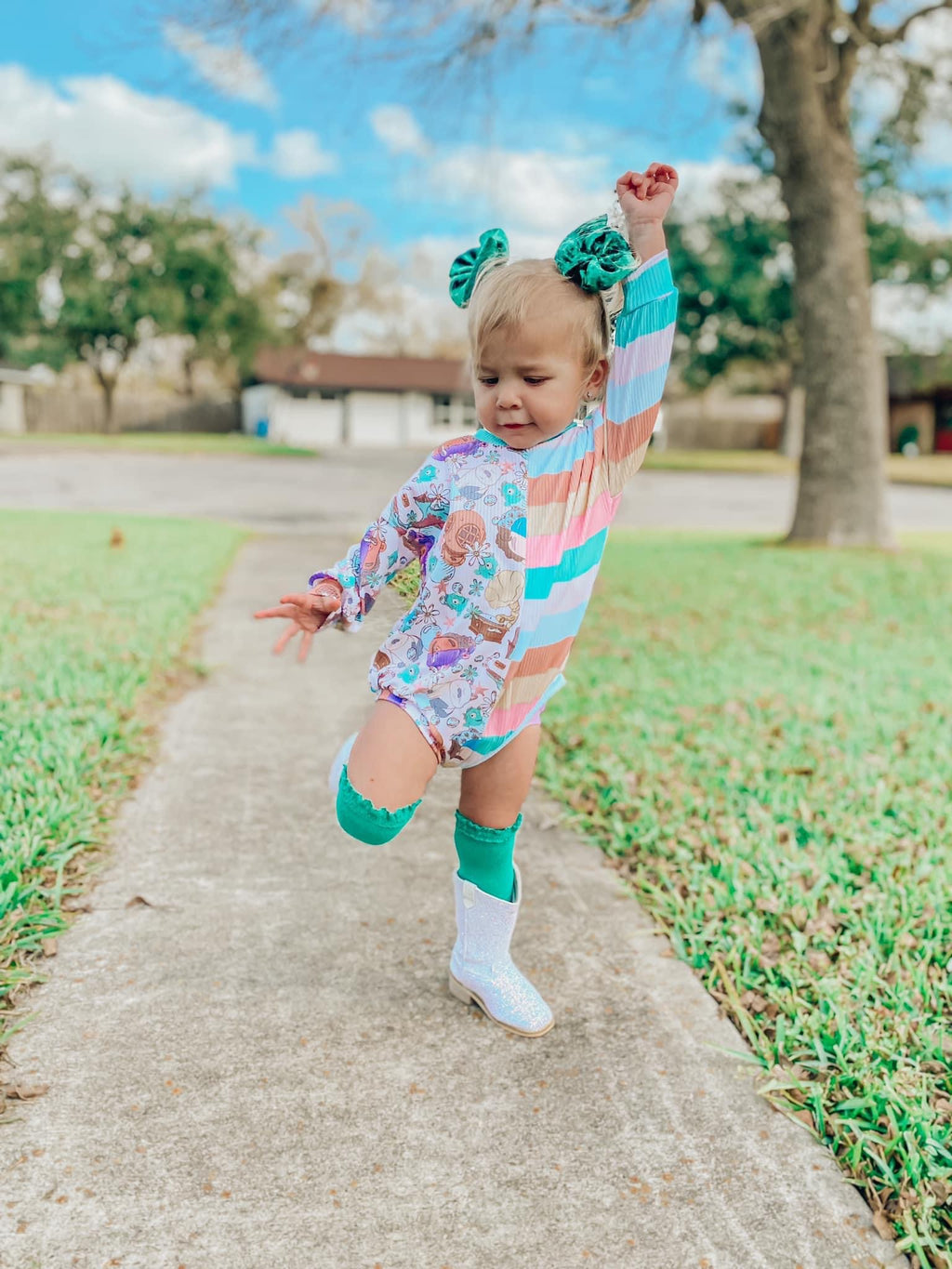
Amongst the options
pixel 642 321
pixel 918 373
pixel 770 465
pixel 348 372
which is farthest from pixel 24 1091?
pixel 348 372

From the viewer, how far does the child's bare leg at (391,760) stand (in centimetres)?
198

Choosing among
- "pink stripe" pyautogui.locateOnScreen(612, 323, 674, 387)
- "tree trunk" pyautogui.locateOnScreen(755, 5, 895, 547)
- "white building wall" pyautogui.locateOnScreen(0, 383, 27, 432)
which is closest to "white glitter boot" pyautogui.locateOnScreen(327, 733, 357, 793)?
"pink stripe" pyautogui.locateOnScreen(612, 323, 674, 387)

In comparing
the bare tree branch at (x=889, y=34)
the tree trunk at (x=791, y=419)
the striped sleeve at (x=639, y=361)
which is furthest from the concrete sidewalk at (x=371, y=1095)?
the tree trunk at (x=791, y=419)

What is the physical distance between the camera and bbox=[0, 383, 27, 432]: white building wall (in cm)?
4094

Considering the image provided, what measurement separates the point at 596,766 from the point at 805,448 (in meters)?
6.91

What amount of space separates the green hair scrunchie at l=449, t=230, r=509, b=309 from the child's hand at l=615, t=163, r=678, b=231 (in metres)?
0.25

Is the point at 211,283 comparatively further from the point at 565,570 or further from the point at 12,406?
the point at 565,570

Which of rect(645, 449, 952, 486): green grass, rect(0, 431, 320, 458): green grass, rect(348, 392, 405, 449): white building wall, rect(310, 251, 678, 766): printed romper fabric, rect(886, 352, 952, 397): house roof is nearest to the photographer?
rect(310, 251, 678, 766): printed romper fabric

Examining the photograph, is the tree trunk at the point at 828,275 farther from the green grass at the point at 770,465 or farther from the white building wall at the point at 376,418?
the white building wall at the point at 376,418

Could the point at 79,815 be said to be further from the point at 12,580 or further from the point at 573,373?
the point at 12,580

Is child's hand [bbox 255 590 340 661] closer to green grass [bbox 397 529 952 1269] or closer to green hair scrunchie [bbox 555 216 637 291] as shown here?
green grass [bbox 397 529 952 1269]

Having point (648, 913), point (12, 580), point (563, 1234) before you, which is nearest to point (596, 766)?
point (648, 913)

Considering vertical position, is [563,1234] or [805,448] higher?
[805,448]

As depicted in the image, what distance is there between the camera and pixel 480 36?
932 centimetres
